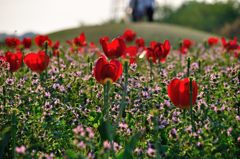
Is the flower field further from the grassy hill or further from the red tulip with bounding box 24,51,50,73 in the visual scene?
the grassy hill

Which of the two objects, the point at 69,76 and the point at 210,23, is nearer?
the point at 69,76

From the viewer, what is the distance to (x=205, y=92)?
538 centimetres

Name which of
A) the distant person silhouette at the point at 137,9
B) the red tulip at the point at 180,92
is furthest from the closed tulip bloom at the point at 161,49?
the distant person silhouette at the point at 137,9

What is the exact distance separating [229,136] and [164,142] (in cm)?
61

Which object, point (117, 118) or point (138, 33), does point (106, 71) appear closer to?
point (117, 118)

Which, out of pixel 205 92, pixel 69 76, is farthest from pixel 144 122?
pixel 69 76

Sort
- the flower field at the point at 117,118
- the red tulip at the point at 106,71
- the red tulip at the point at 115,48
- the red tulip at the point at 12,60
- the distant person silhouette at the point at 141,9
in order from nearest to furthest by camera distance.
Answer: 1. the flower field at the point at 117,118
2. the red tulip at the point at 106,71
3. the red tulip at the point at 115,48
4. the red tulip at the point at 12,60
5. the distant person silhouette at the point at 141,9

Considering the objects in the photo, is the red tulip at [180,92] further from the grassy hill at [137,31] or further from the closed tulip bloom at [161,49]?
the grassy hill at [137,31]

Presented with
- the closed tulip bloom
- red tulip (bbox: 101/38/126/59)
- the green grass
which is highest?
red tulip (bbox: 101/38/126/59)

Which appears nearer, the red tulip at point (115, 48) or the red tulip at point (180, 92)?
the red tulip at point (180, 92)

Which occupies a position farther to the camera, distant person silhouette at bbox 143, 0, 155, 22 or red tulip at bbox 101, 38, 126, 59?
distant person silhouette at bbox 143, 0, 155, 22

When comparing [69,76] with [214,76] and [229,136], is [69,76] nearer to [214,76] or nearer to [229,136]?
[214,76]

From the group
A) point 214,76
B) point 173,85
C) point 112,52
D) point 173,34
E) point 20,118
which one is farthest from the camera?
point 173,34

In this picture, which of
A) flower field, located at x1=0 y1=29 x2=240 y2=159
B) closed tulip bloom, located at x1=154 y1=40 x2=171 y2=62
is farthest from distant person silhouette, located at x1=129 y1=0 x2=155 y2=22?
closed tulip bloom, located at x1=154 y1=40 x2=171 y2=62
